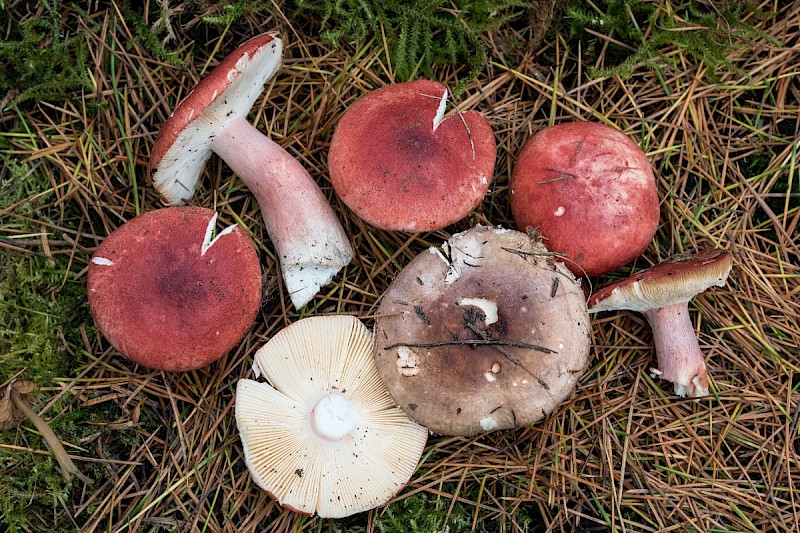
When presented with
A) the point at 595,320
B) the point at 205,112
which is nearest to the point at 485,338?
the point at 595,320

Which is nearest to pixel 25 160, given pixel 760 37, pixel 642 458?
pixel 642 458

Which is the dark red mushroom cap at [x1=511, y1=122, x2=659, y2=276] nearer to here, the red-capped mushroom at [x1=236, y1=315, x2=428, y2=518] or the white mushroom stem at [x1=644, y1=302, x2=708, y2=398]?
the white mushroom stem at [x1=644, y1=302, x2=708, y2=398]

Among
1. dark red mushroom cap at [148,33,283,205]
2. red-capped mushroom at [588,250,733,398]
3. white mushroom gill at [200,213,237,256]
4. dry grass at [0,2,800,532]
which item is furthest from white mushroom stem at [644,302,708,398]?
dark red mushroom cap at [148,33,283,205]

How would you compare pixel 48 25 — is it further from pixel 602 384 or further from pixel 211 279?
pixel 602 384

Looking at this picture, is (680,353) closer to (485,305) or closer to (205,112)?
(485,305)

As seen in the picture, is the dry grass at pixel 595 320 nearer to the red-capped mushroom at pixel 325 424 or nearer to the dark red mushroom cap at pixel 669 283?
the red-capped mushroom at pixel 325 424

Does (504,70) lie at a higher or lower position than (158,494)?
higher

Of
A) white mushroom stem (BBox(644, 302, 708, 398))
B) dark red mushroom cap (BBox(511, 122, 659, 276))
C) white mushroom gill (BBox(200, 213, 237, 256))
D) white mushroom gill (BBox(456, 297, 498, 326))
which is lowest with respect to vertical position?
white mushroom stem (BBox(644, 302, 708, 398))
